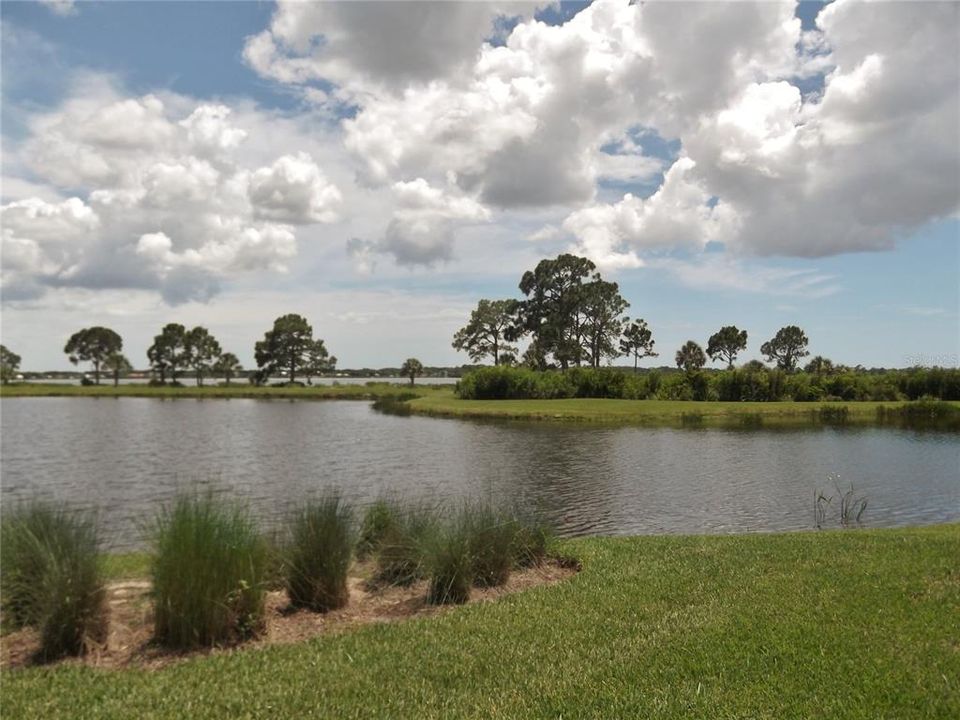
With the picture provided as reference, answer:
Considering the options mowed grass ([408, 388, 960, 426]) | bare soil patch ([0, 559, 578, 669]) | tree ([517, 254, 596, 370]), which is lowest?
bare soil patch ([0, 559, 578, 669])

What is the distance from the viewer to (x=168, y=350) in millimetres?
119750

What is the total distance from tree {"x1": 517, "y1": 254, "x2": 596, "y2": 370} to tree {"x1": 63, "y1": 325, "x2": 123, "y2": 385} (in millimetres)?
83977

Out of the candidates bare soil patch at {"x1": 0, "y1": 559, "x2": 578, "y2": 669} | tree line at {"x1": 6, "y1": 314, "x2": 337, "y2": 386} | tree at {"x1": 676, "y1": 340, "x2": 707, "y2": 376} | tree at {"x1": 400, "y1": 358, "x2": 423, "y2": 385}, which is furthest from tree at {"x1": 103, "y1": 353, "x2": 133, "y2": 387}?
bare soil patch at {"x1": 0, "y1": 559, "x2": 578, "y2": 669}

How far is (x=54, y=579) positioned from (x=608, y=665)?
5978mm

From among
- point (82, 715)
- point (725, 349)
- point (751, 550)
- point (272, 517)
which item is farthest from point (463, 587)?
point (725, 349)

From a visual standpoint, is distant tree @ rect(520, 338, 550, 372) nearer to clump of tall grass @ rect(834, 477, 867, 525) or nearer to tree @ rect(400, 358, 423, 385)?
tree @ rect(400, 358, 423, 385)

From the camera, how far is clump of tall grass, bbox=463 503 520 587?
988 centimetres

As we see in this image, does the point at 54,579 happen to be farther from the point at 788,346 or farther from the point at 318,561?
the point at 788,346

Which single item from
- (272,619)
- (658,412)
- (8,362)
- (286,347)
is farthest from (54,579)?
(8,362)

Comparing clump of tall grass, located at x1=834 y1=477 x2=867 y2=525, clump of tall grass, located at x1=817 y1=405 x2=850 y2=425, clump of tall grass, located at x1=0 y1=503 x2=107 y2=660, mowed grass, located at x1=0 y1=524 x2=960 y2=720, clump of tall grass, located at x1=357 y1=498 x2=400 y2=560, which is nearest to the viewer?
mowed grass, located at x1=0 y1=524 x2=960 y2=720

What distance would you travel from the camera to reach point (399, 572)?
33.5ft

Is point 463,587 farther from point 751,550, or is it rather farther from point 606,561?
point 751,550

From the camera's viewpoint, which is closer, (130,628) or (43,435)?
(130,628)

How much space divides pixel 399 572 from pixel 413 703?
4395 mm
